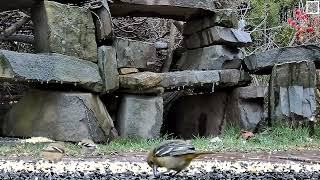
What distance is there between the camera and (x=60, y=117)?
6.23 m

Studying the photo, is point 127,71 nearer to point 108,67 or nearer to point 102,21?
point 108,67

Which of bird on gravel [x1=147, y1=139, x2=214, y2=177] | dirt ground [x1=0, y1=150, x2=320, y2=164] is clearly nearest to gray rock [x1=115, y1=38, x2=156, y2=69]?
dirt ground [x1=0, y1=150, x2=320, y2=164]

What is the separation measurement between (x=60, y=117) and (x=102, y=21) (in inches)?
50.6

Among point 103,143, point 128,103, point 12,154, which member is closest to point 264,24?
point 128,103

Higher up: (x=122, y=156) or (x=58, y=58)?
(x=58, y=58)

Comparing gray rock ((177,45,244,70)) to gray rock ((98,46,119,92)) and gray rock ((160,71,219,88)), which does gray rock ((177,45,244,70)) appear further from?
gray rock ((98,46,119,92))

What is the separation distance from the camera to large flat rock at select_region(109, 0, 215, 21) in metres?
7.06

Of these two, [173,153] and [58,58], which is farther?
[58,58]

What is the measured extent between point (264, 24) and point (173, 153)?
7.91 metres

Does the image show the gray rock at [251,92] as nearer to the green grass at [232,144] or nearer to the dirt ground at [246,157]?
the green grass at [232,144]

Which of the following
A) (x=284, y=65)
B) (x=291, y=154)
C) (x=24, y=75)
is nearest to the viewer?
(x=291, y=154)

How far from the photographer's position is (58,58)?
6184 millimetres

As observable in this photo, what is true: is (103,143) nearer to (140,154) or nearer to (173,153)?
(140,154)

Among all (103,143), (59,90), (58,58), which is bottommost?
(103,143)
